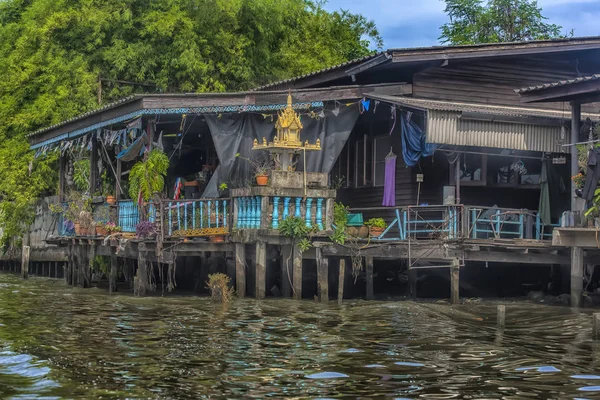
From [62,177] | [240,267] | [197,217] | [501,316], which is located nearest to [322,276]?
[240,267]

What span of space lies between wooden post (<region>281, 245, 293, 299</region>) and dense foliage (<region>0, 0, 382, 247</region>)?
16.0 m

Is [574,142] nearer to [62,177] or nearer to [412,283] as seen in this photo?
[412,283]

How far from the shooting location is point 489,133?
59.9 ft

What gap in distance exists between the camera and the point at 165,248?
1988 centimetres

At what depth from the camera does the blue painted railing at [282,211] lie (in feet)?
59.4

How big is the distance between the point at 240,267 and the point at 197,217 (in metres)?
1.71

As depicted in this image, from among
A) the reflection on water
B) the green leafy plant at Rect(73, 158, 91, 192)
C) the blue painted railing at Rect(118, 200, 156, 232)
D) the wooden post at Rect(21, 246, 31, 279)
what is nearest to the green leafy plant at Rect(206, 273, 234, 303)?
the reflection on water

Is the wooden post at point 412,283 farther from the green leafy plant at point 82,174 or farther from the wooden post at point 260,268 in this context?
the green leafy plant at point 82,174

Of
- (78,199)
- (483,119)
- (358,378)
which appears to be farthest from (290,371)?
(78,199)

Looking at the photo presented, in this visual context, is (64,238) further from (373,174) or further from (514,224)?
(514,224)

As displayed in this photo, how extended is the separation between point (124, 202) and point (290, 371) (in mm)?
12543

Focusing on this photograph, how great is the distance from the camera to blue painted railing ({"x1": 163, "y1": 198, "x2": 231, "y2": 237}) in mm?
19281

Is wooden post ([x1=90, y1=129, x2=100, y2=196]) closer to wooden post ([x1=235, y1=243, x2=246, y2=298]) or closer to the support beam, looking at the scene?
wooden post ([x1=235, y1=243, x2=246, y2=298])

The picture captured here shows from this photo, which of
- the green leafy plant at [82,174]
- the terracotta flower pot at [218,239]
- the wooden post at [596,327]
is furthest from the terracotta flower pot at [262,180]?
the green leafy plant at [82,174]
